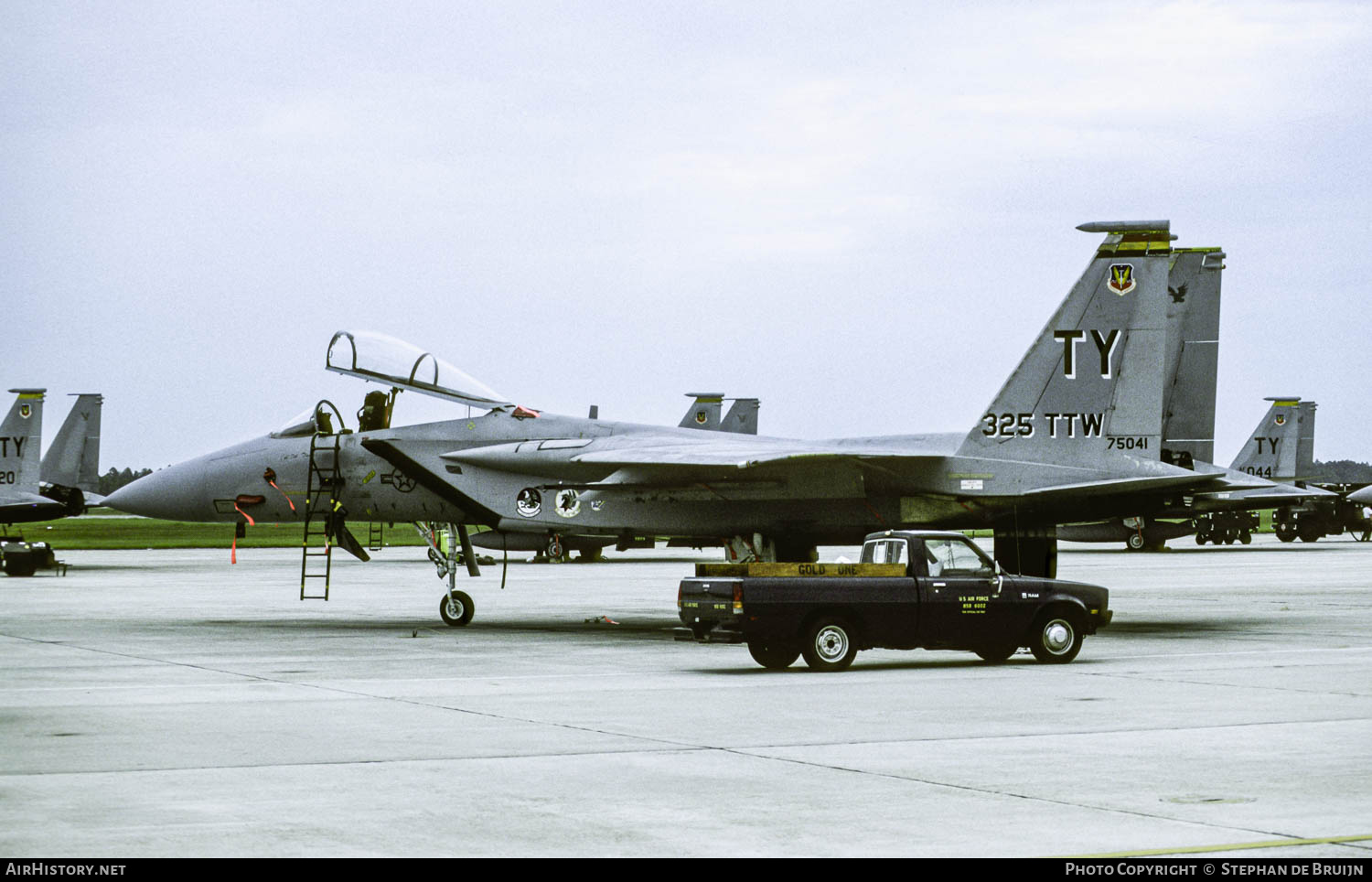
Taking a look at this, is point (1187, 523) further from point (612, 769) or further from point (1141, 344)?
point (612, 769)

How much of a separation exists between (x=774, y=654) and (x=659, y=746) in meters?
5.31

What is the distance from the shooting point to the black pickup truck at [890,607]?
15.3 meters

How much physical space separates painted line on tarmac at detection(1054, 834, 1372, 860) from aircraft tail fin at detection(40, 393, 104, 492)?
163ft

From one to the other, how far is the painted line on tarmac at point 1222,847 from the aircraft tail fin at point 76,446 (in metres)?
49.6

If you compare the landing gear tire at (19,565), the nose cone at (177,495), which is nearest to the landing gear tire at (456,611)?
the nose cone at (177,495)

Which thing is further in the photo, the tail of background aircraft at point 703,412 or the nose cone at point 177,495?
the tail of background aircraft at point 703,412

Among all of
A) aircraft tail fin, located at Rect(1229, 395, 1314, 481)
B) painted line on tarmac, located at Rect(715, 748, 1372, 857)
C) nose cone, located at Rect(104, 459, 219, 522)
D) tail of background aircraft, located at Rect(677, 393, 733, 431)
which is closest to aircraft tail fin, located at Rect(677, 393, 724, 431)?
tail of background aircraft, located at Rect(677, 393, 733, 431)

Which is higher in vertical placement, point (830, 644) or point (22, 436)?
point (22, 436)

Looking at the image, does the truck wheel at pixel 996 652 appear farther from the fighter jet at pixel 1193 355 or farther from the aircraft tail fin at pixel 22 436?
the aircraft tail fin at pixel 22 436

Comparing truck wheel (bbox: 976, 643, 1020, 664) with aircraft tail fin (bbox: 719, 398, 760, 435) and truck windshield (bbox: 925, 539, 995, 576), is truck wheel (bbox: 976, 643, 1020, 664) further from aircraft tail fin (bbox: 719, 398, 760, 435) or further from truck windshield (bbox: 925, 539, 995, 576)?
aircraft tail fin (bbox: 719, 398, 760, 435)

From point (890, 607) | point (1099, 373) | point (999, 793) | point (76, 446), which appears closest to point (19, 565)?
point (76, 446)

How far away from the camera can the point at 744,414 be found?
59562 mm

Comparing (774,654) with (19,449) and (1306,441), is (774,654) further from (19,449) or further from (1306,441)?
(1306,441)

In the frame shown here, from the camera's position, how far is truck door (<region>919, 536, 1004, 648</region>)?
15727mm
